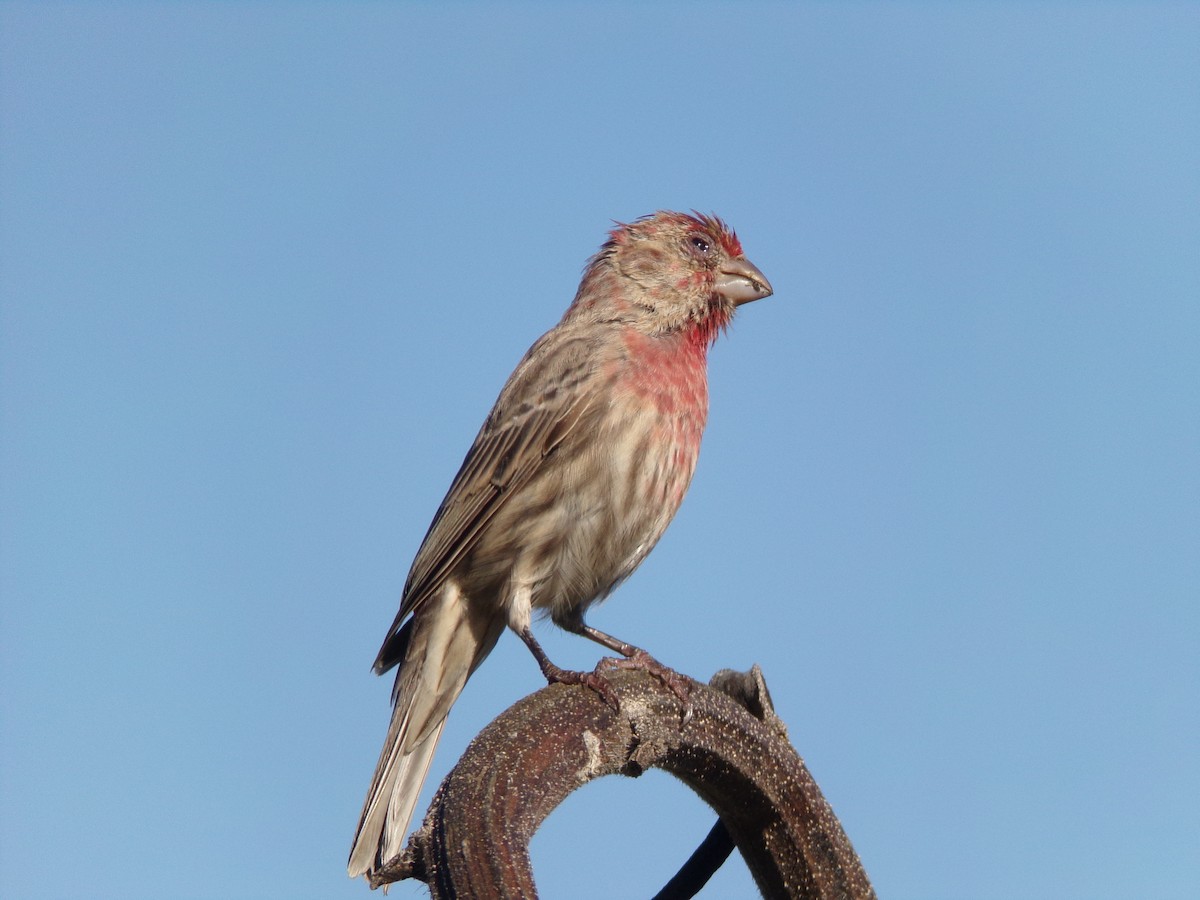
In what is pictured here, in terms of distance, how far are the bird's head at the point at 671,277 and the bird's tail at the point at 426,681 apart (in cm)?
186

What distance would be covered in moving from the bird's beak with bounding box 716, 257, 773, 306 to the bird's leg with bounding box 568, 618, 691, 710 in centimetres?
210

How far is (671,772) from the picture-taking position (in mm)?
4113

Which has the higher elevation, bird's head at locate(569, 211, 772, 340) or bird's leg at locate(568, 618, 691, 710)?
bird's head at locate(569, 211, 772, 340)

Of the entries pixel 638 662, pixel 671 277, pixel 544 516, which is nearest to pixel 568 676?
pixel 638 662

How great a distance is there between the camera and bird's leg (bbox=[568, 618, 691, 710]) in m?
3.97

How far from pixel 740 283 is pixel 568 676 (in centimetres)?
361

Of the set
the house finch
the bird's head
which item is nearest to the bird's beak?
the bird's head

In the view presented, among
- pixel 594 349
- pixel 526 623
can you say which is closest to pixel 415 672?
pixel 526 623

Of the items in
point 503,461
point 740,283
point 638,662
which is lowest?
point 638,662

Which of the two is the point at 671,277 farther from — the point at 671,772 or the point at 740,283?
the point at 671,772

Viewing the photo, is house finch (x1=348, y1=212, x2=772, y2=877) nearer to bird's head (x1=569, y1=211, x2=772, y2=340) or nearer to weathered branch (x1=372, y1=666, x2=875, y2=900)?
bird's head (x1=569, y1=211, x2=772, y2=340)

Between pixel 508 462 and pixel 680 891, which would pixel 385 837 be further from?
pixel 680 891

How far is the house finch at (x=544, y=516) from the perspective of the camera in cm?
671

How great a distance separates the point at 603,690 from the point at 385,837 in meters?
2.72
